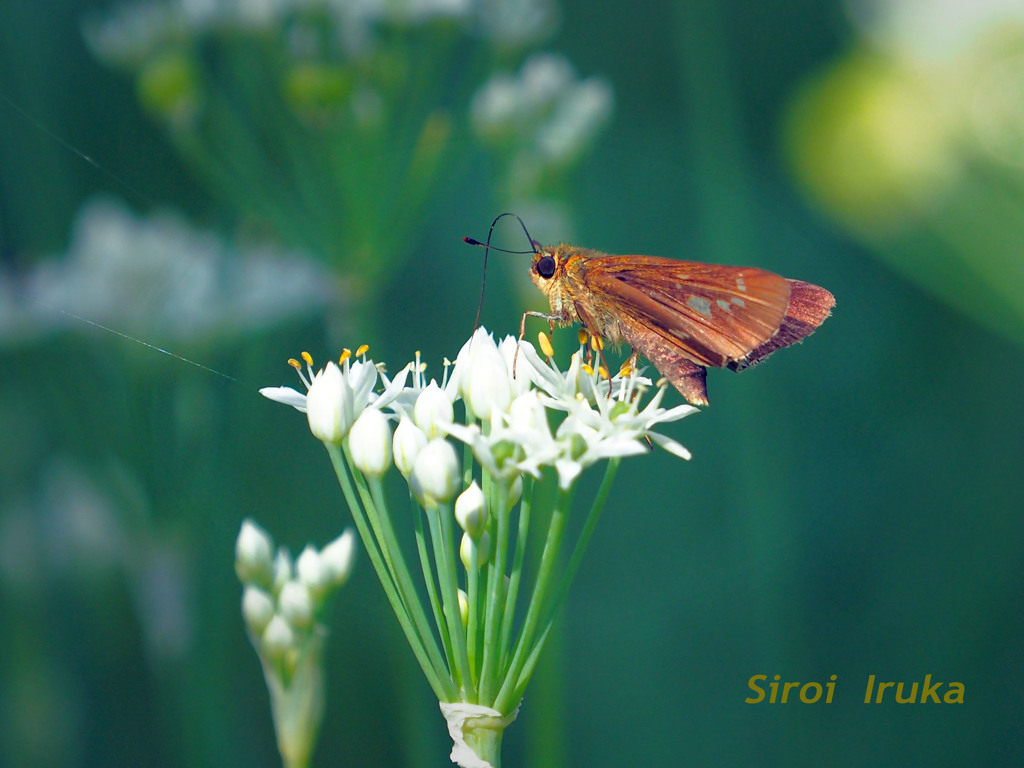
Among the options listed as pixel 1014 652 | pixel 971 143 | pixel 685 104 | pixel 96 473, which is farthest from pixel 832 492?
pixel 96 473

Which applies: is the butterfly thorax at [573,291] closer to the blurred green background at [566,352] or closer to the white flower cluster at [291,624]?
the blurred green background at [566,352]

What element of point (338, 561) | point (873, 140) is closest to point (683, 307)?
point (338, 561)

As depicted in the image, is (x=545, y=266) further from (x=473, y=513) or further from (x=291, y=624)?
(x=291, y=624)

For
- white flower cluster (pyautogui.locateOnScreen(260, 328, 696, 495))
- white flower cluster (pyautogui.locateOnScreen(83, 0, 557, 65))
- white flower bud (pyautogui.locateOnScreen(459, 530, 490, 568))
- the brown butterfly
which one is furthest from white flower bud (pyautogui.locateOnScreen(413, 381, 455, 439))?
white flower cluster (pyautogui.locateOnScreen(83, 0, 557, 65))

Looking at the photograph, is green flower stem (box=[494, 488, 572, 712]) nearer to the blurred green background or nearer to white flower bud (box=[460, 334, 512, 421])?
white flower bud (box=[460, 334, 512, 421])

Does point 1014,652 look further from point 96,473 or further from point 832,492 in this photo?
point 96,473

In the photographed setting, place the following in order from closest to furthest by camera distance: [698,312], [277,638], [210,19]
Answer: [277,638] → [698,312] → [210,19]

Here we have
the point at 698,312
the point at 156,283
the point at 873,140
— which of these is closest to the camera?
the point at 698,312
